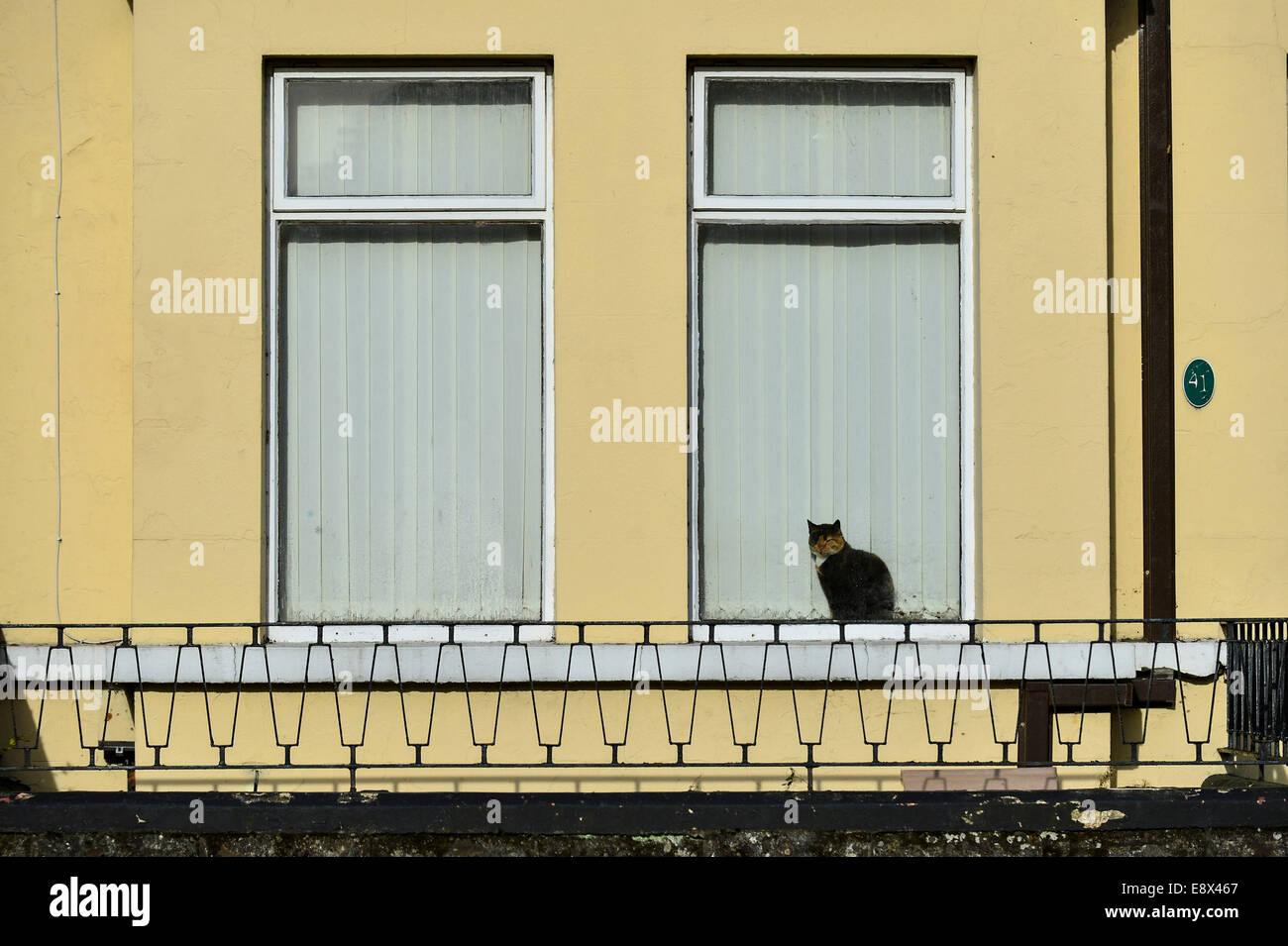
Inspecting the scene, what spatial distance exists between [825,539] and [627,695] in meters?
1.24

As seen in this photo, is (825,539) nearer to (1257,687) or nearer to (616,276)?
(616,276)

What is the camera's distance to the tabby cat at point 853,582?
7.61m

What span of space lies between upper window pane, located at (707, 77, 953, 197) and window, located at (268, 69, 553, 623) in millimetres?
988

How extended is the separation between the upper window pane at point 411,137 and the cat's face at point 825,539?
2210 millimetres

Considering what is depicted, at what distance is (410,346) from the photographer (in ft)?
25.1

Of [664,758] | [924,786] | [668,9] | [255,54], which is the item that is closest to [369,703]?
[664,758]

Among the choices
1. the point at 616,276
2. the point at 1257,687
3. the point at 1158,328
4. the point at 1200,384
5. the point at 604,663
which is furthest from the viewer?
the point at 1200,384

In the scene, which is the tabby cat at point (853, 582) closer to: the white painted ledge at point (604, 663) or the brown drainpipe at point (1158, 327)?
the white painted ledge at point (604, 663)

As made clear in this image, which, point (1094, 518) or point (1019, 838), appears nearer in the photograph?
point (1019, 838)

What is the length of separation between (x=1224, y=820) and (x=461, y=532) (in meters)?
3.68

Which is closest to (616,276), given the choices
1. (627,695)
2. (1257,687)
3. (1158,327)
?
(627,695)

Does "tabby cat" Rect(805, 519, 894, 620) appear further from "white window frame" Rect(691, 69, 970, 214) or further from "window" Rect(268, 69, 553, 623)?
"white window frame" Rect(691, 69, 970, 214)

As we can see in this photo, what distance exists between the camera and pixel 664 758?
291 inches

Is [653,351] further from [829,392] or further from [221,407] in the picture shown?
[221,407]
